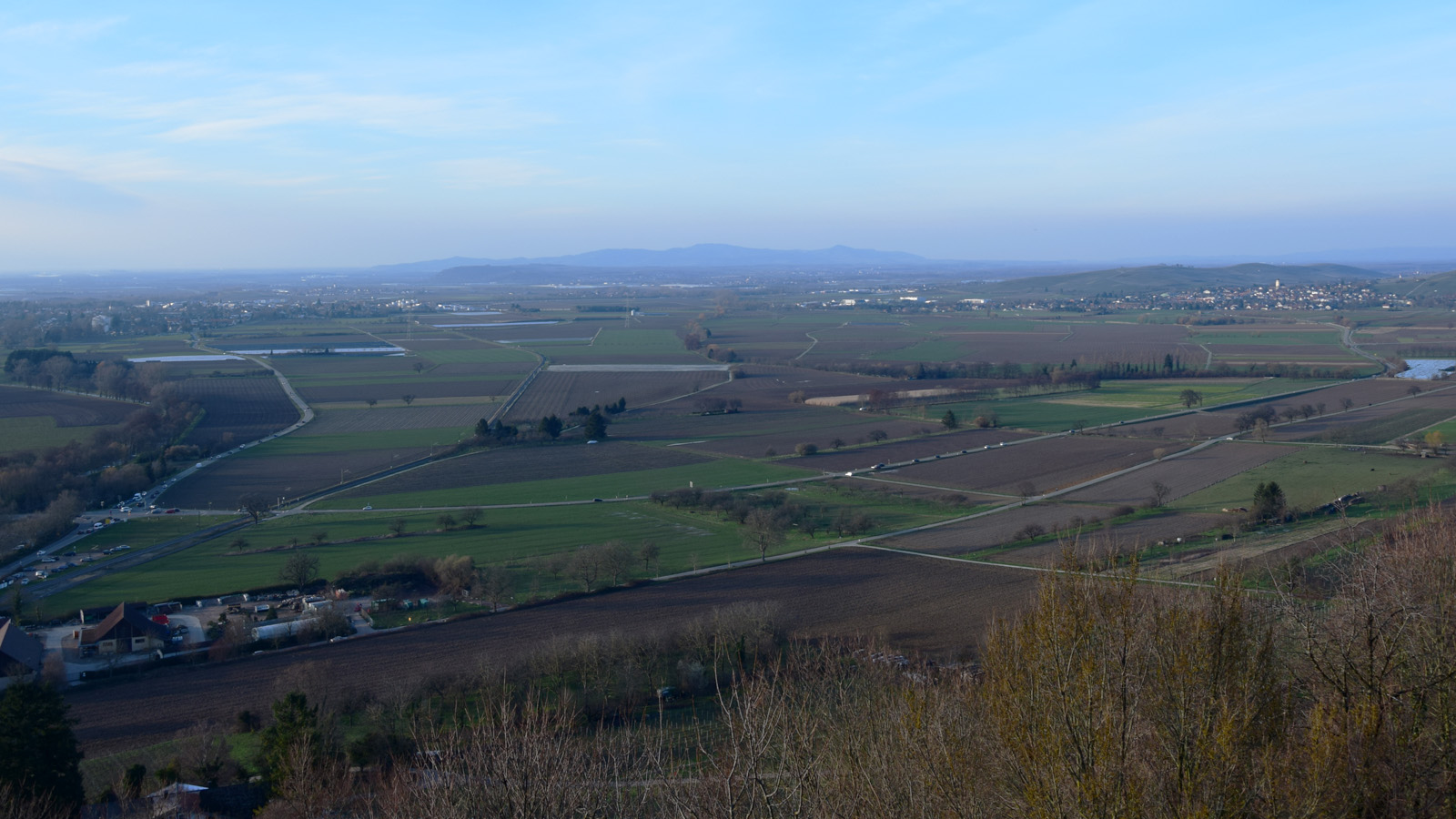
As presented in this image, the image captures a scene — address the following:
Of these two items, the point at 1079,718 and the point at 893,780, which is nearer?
the point at 1079,718

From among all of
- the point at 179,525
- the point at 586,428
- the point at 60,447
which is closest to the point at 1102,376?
the point at 586,428

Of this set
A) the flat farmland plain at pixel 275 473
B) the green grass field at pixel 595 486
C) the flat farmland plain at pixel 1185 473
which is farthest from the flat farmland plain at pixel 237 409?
the flat farmland plain at pixel 1185 473

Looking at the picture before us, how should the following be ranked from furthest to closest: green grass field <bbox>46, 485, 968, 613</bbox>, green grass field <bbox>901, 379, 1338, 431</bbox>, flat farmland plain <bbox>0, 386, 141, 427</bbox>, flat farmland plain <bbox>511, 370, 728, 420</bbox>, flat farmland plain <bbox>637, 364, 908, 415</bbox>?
flat farmland plain <bbox>637, 364, 908, 415</bbox> < flat farmland plain <bbox>511, 370, 728, 420</bbox> < green grass field <bbox>901, 379, 1338, 431</bbox> < flat farmland plain <bbox>0, 386, 141, 427</bbox> < green grass field <bbox>46, 485, 968, 613</bbox>

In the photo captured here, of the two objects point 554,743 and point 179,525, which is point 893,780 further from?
point 179,525

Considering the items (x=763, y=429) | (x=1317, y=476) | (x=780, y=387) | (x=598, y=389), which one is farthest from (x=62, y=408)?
(x=1317, y=476)

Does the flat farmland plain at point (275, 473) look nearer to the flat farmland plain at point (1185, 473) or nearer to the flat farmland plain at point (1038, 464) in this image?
the flat farmland plain at point (1038, 464)

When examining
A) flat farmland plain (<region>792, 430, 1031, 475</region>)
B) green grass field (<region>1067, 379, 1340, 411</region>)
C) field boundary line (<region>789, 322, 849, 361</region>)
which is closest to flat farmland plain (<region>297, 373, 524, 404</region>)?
field boundary line (<region>789, 322, 849, 361</region>)

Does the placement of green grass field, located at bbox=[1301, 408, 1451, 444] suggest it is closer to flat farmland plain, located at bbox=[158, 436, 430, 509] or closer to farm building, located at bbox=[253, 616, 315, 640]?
farm building, located at bbox=[253, 616, 315, 640]
